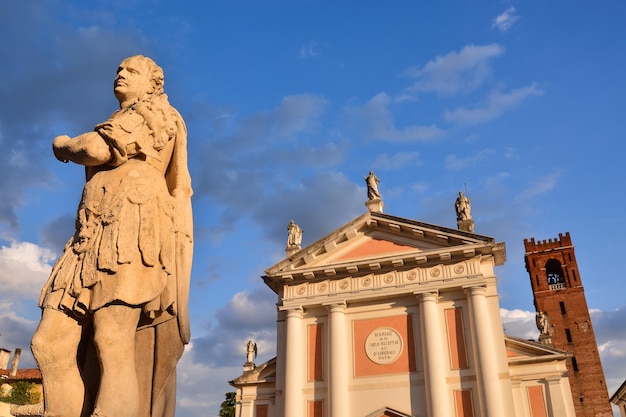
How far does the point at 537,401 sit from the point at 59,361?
20565 millimetres

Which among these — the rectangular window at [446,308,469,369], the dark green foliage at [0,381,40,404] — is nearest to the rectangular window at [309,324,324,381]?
the rectangular window at [446,308,469,369]

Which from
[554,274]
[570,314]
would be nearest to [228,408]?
[570,314]

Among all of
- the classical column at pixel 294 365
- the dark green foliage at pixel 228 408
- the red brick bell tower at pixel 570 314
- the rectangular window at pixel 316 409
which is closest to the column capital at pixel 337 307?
the classical column at pixel 294 365

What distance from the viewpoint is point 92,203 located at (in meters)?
3.68

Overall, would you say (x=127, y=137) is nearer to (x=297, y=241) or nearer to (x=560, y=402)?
(x=560, y=402)

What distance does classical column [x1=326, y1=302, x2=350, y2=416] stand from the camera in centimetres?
2103

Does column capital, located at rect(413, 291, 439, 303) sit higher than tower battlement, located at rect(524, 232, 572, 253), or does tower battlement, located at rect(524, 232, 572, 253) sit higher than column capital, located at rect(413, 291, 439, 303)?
tower battlement, located at rect(524, 232, 572, 253)

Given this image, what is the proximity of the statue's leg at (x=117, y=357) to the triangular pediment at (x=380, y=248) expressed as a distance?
65.0ft

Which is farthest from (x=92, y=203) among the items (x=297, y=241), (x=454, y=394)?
(x=297, y=241)

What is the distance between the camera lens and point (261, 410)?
23438mm

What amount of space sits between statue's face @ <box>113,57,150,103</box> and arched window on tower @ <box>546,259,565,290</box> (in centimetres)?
5671

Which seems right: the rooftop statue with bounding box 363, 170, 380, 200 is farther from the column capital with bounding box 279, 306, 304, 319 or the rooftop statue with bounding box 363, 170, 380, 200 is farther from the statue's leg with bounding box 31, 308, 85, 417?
the statue's leg with bounding box 31, 308, 85, 417

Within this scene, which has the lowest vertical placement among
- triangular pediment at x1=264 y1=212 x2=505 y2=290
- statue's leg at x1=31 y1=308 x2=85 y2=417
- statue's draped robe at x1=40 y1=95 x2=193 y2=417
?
statue's leg at x1=31 y1=308 x2=85 y2=417

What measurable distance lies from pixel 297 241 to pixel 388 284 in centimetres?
527
